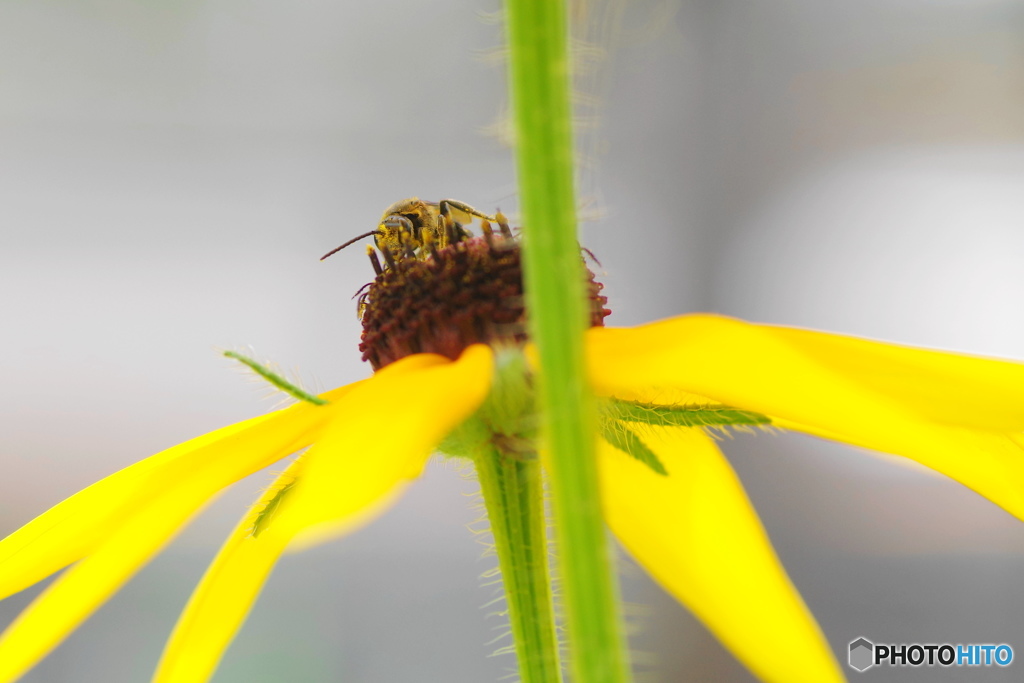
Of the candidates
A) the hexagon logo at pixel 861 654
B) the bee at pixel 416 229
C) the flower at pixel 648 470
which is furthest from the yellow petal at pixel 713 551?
the hexagon logo at pixel 861 654

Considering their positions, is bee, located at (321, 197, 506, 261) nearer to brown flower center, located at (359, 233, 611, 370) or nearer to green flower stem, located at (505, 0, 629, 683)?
brown flower center, located at (359, 233, 611, 370)

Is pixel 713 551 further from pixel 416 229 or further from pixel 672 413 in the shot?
pixel 416 229

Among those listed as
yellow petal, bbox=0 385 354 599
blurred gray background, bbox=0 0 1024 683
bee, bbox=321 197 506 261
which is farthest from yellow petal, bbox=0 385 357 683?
Answer: blurred gray background, bbox=0 0 1024 683

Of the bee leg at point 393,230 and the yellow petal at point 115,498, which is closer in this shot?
the yellow petal at point 115,498

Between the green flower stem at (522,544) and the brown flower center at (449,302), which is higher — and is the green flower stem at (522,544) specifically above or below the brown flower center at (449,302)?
below

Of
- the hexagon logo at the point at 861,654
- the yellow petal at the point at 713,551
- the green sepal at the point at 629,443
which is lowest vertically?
the hexagon logo at the point at 861,654

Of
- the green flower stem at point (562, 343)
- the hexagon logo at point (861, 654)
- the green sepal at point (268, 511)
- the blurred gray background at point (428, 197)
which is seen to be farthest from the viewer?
the blurred gray background at point (428, 197)

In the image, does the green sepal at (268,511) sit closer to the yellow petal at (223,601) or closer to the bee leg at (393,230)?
the yellow petal at (223,601)

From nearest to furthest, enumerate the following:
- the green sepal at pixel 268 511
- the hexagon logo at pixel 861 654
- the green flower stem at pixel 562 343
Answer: the green flower stem at pixel 562 343 < the green sepal at pixel 268 511 < the hexagon logo at pixel 861 654
